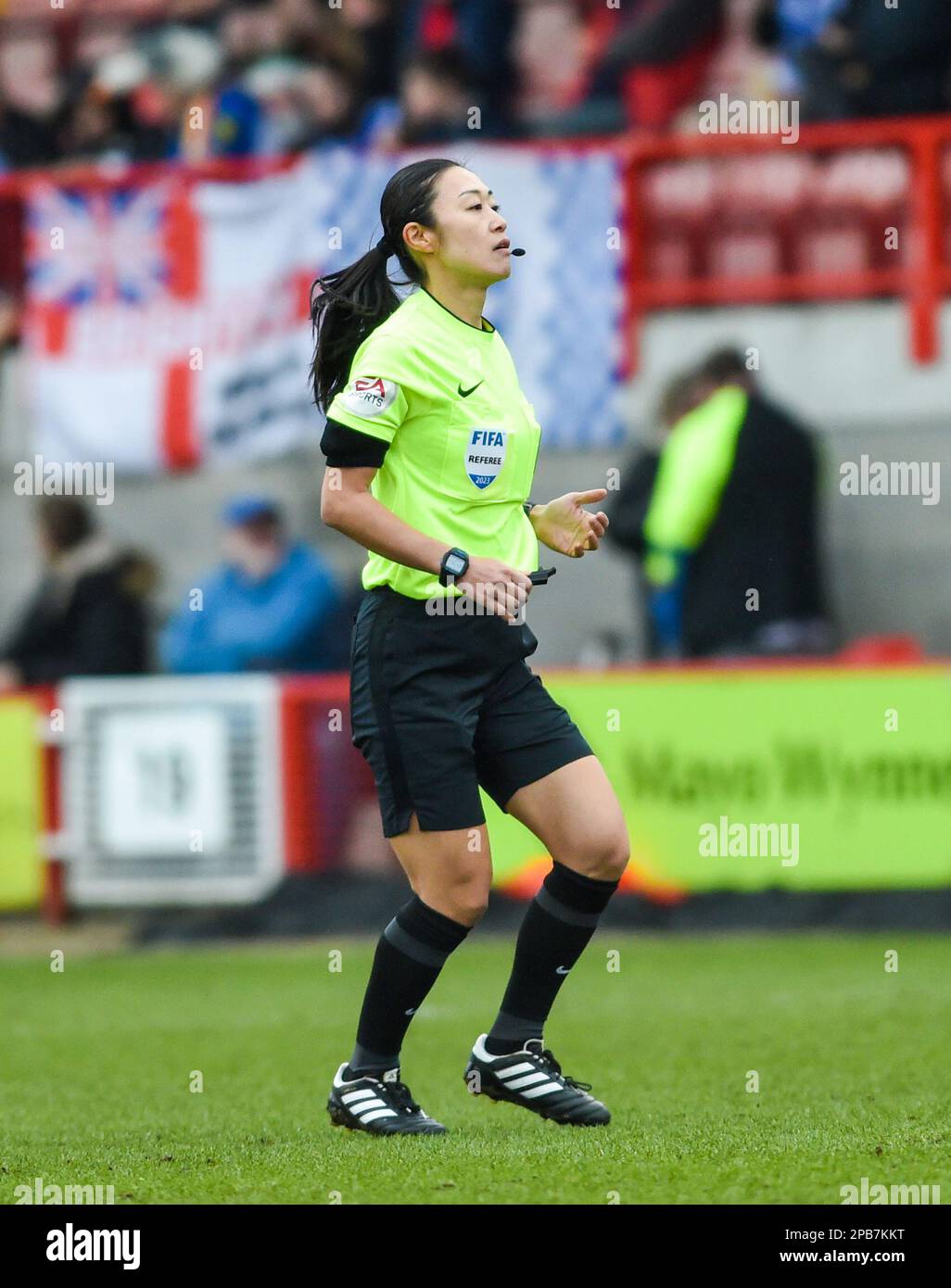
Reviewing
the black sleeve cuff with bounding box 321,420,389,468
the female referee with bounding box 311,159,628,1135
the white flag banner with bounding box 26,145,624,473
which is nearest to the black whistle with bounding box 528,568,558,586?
the female referee with bounding box 311,159,628,1135

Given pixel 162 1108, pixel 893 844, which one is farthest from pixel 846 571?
pixel 162 1108

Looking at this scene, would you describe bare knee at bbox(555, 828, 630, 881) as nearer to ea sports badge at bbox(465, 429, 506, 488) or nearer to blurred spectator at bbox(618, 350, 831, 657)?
ea sports badge at bbox(465, 429, 506, 488)

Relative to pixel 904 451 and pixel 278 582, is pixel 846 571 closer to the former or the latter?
pixel 904 451

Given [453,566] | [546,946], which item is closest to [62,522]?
[546,946]

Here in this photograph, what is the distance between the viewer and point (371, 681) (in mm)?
5422

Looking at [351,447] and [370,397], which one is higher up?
[370,397]

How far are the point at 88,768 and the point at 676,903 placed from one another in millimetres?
3093

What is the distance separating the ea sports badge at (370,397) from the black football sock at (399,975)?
116 centimetres

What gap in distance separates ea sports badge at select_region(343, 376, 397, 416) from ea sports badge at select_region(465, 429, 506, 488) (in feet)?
0.77

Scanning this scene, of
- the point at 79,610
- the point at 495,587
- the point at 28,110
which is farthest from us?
the point at 28,110

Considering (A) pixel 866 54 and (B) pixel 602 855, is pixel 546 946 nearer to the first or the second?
(B) pixel 602 855

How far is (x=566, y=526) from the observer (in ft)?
18.5

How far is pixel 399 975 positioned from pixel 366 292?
64.3 inches

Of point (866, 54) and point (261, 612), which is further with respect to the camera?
point (866, 54)
